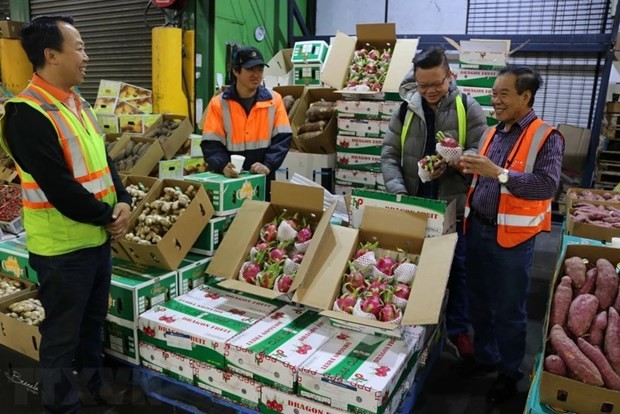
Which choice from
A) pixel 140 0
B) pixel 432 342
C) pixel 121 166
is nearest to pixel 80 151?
pixel 432 342

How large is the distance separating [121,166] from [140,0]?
3.30 metres

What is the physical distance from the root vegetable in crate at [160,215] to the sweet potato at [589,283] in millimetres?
1860

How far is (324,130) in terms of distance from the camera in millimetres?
5098

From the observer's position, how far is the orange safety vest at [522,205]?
7.32 ft

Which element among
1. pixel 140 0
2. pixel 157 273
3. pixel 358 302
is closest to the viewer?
pixel 358 302

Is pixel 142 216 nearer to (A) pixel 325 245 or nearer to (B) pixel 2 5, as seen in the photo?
(A) pixel 325 245

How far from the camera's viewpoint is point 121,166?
13.9 ft

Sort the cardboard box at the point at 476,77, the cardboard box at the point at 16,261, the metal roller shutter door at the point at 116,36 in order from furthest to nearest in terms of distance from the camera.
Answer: the metal roller shutter door at the point at 116,36 → the cardboard box at the point at 476,77 → the cardboard box at the point at 16,261

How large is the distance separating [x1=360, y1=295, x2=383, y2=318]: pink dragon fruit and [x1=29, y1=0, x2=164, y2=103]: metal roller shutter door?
548 centimetres

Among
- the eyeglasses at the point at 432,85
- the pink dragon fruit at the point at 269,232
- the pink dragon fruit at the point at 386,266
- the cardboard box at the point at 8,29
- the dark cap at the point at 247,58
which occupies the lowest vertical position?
the pink dragon fruit at the point at 386,266

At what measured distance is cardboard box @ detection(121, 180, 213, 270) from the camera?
2473 mm

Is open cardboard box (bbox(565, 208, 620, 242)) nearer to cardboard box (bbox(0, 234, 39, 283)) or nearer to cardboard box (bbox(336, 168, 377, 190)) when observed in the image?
cardboard box (bbox(336, 168, 377, 190))

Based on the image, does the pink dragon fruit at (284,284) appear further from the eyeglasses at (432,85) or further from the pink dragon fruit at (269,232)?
the eyeglasses at (432,85)

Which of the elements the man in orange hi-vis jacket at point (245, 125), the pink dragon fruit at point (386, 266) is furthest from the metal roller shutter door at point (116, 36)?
the pink dragon fruit at point (386, 266)
